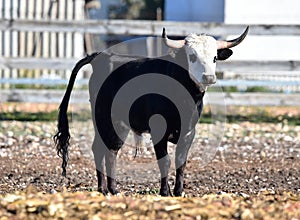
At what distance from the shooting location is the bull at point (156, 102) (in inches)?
330

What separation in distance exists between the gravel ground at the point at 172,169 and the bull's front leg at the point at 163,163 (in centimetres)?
23

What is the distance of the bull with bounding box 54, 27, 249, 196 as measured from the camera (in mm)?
8391

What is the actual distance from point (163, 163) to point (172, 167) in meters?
2.35

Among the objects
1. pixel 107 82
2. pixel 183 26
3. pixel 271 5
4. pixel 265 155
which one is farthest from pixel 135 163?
pixel 271 5

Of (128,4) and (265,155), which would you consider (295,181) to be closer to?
(265,155)

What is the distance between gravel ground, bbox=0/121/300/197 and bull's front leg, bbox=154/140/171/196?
23 cm

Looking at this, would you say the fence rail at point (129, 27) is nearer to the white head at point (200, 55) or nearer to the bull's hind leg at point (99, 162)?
the bull's hind leg at point (99, 162)

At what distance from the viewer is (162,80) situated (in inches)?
337

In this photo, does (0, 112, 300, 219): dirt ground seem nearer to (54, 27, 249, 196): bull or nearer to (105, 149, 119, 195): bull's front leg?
(105, 149, 119, 195): bull's front leg

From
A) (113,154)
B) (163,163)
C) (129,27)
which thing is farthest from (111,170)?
(129,27)

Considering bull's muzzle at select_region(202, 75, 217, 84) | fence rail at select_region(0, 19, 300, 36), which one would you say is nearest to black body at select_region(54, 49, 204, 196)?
bull's muzzle at select_region(202, 75, 217, 84)

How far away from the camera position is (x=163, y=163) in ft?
27.9

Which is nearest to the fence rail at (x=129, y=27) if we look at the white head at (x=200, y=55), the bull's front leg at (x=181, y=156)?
the white head at (x=200, y=55)

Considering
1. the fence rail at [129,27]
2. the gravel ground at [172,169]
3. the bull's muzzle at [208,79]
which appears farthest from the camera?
the fence rail at [129,27]
